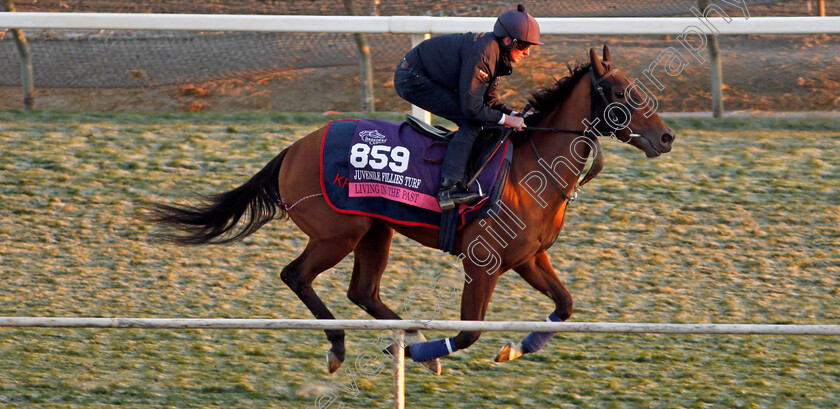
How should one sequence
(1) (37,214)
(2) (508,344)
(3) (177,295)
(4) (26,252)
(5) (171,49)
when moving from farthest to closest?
(5) (171,49) < (1) (37,214) < (4) (26,252) < (3) (177,295) < (2) (508,344)

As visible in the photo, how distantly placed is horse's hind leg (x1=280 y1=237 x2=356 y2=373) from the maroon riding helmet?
1239 millimetres

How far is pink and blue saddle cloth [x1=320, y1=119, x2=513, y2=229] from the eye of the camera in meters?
4.22

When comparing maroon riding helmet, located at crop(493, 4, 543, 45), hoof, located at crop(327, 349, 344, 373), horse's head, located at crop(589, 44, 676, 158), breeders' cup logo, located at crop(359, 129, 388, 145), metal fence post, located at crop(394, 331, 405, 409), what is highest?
maroon riding helmet, located at crop(493, 4, 543, 45)

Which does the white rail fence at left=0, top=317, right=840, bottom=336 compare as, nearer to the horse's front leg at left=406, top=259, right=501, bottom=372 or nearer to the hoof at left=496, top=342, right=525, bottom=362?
the horse's front leg at left=406, top=259, right=501, bottom=372

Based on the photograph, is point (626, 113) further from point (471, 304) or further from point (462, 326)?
point (462, 326)

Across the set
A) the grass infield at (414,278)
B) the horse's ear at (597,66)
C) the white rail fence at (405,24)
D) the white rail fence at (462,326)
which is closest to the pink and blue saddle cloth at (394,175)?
the horse's ear at (597,66)

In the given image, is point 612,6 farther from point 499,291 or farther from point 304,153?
point 304,153

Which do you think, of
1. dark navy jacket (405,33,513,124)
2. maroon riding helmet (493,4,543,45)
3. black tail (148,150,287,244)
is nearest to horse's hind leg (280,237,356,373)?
black tail (148,150,287,244)

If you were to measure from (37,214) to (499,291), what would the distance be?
3.14 meters

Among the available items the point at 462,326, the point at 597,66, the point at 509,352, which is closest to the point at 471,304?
the point at 509,352

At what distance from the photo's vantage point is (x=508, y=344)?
4.41 meters

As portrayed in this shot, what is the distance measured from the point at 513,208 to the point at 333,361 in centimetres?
116

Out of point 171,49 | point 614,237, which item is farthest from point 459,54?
point 171,49

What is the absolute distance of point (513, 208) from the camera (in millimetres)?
4176
